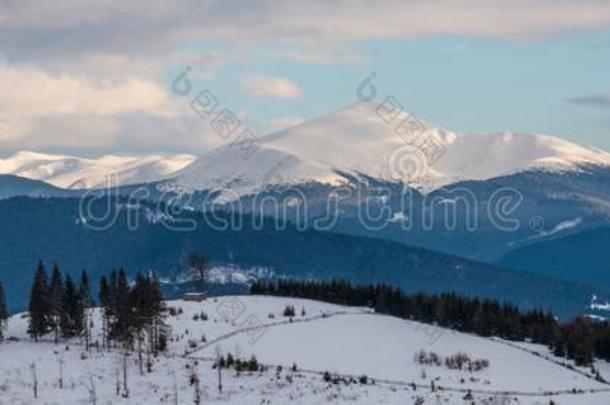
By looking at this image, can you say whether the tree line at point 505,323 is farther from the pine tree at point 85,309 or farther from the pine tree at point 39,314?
the pine tree at point 39,314

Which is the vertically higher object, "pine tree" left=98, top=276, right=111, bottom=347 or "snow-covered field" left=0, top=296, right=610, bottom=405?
"pine tree" left=98, top=276, right=111, bottom=347

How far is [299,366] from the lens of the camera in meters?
144

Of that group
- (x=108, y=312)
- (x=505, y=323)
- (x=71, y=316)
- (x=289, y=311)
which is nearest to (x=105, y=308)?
(x=71, y=316)

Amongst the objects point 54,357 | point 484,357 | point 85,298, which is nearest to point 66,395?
point 54,357

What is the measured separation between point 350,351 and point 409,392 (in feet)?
87.1

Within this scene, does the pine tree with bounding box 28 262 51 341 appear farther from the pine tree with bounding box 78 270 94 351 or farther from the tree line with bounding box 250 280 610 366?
the tree line with bounding box 250 280 610 366

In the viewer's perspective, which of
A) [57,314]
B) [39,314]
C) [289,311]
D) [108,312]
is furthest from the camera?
[289,311]

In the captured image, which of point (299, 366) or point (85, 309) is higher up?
point (85, 309)

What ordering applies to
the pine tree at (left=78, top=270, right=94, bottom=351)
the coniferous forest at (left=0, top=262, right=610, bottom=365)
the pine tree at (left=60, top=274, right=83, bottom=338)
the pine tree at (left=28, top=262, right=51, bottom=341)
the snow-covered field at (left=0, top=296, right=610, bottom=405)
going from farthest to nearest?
the pine tree at (left=28, top=262, right=51, bottom=341), the pine tree at (left=60, top=274, right=83, bottom=338), the pine tree at (left=78, top=270, right=94, bottom=351), the coniferous forest at (left=0, top=262, right=610, bottom=365), the snow-covered field at (left=0, top=296, right=610, bottom=405)

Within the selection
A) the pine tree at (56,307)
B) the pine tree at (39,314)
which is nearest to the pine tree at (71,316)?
the pine tree at (56,307)

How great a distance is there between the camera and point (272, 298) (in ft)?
655

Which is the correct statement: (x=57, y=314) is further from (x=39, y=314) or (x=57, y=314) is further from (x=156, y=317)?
(x=156, y=317)

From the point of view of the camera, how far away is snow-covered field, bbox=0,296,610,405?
12781 cm

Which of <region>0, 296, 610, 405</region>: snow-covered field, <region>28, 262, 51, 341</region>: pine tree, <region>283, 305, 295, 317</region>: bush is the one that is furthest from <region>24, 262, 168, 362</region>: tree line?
<region>283, 305, 295, 317</region>: bush
